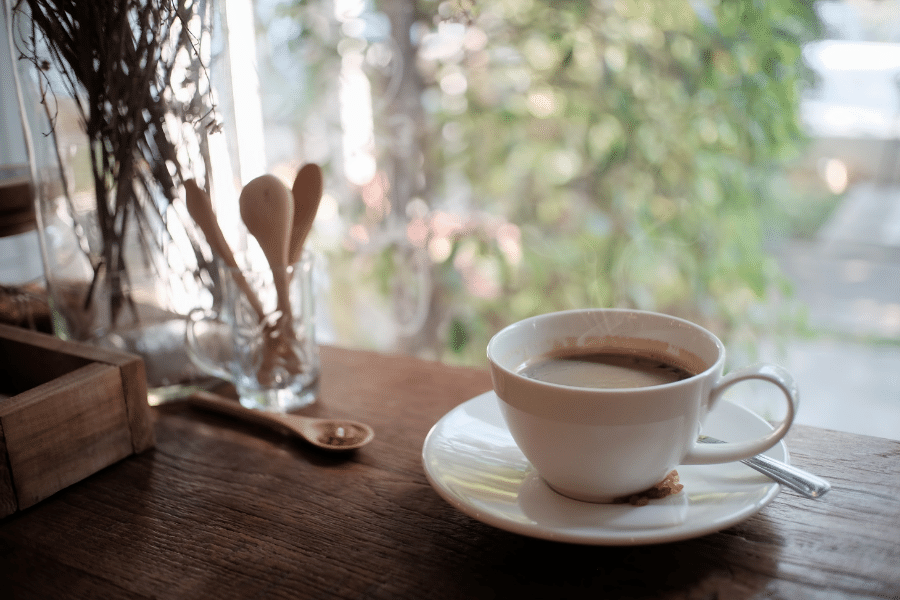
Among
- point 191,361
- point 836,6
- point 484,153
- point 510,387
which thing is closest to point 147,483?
point 191,361

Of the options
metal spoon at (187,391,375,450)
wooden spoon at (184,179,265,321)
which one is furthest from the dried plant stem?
metal spoon at (187,391,375,450)

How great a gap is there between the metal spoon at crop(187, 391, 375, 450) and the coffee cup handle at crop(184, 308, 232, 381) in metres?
0.04

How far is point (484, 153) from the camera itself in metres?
1.73

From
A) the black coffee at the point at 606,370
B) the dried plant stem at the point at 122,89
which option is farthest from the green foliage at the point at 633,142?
the black coffee at the point at 606,370

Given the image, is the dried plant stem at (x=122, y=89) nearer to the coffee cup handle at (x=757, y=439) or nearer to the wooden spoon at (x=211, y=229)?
the wooden spoon at (x=211, y=229)

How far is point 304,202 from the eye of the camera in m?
0.72

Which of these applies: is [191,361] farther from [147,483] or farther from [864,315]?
[864,315]

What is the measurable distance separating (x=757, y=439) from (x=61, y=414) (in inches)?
22.0

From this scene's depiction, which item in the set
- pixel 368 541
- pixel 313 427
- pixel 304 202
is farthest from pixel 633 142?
pixel 368 541

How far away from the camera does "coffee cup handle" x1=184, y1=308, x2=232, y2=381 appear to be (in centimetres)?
75

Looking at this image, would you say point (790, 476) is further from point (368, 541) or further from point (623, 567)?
point (368, 541)

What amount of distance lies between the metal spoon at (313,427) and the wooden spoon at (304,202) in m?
0.16

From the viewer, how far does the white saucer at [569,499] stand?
0.45 m

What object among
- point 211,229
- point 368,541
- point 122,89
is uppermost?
point 122,89
